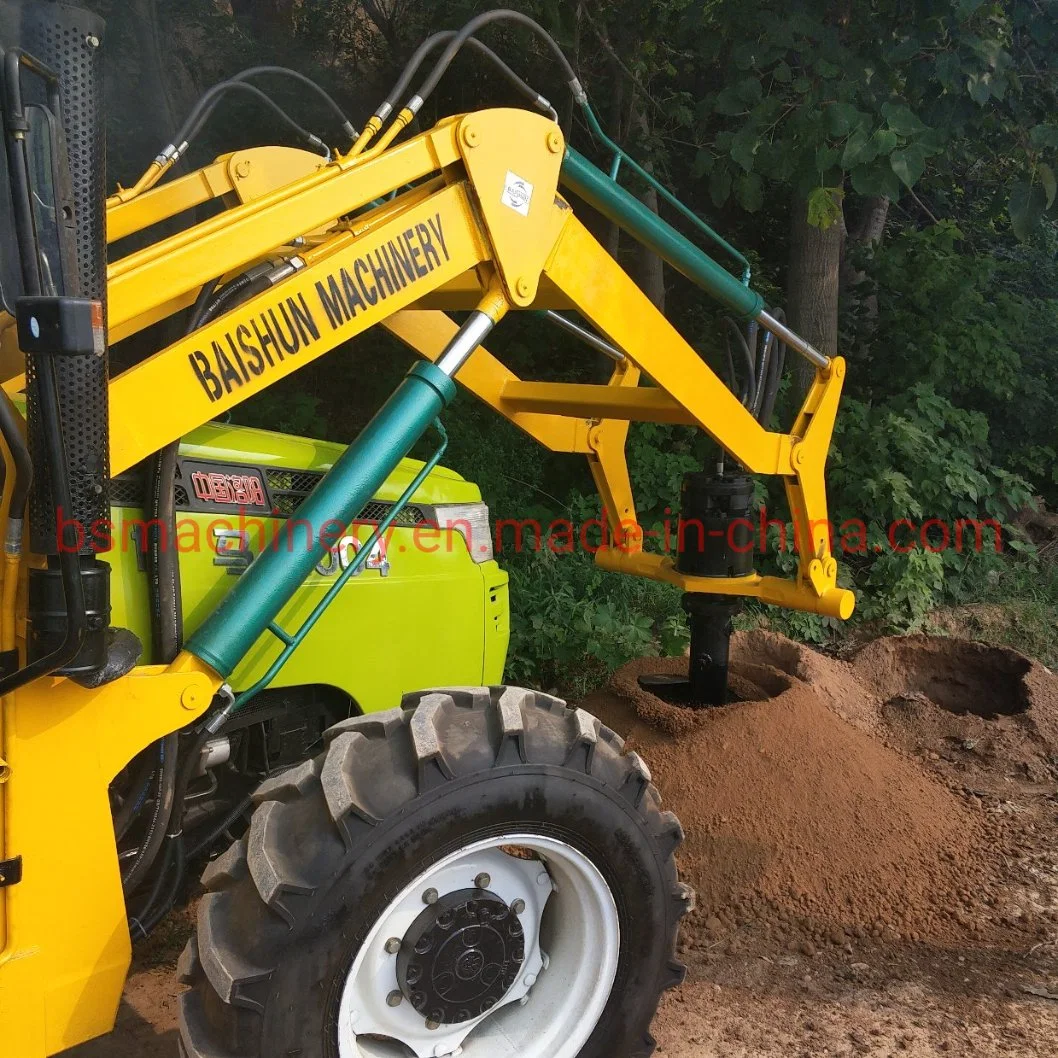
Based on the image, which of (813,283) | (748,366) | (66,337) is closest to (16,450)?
(66,337)

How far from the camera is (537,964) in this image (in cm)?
217

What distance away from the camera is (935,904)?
331 centimetres

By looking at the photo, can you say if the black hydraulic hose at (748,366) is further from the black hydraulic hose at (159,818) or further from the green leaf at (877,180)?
the black hydraulic hose at (159,818)

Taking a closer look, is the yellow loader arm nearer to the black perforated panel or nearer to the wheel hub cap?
the black perforated panel

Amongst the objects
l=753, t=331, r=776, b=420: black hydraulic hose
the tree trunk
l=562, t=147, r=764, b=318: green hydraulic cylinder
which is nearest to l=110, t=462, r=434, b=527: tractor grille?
l=562, t=147, r=764, b=318: green hydraulic cylinder

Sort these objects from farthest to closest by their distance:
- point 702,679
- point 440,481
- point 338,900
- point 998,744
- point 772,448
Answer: point 998,744, point 702,679, point 772,448, point 440,481, point 338,900

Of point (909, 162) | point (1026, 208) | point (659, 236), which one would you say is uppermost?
point (909, 162)

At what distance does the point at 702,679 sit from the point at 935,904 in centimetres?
121

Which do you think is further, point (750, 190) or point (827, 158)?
point (750, 190)

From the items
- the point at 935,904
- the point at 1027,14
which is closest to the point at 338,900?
the point at 935,904

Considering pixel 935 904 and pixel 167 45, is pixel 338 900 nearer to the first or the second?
pixel 935 904

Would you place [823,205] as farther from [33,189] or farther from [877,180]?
[33,189]

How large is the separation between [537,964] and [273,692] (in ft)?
2.91

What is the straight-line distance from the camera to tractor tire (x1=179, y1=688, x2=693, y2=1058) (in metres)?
1.73
